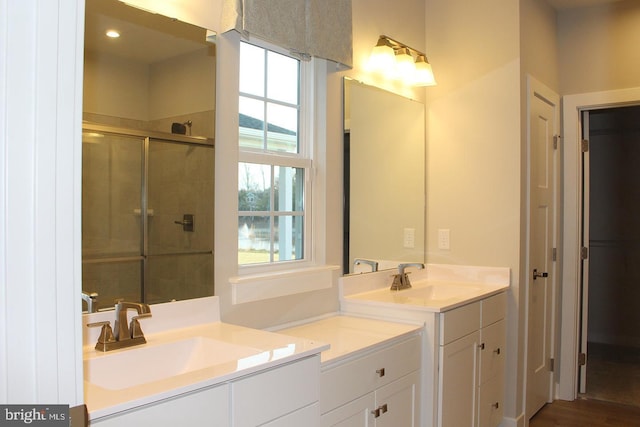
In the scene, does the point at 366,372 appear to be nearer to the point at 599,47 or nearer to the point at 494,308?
the point at 494,308

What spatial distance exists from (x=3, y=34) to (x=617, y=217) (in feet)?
18.4

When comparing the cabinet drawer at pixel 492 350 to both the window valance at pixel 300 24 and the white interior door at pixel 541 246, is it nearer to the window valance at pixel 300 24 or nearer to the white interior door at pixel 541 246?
the white interior door at pixel 541 246

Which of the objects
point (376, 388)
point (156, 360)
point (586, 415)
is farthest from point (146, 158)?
point (586, 415)

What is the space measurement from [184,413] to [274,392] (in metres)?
0.30

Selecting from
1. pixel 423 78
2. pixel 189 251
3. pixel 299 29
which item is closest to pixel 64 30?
pixel 189 251

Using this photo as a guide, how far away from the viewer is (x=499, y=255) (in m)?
3.13

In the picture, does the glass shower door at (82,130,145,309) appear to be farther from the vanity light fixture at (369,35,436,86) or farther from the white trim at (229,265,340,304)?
the vanity light fixture at (369,35,436,86)

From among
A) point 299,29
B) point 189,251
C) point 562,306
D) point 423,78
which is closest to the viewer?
point 189,251

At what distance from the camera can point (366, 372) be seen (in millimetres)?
1990

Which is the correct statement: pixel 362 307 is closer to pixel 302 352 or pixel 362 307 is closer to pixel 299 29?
pixel 302 352

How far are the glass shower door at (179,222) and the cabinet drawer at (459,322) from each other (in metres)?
1.08

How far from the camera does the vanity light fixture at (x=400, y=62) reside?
2822 millimetres

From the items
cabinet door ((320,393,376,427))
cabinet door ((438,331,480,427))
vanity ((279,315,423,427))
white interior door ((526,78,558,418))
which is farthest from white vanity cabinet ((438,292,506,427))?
cabinet door ((320,393,376,427))

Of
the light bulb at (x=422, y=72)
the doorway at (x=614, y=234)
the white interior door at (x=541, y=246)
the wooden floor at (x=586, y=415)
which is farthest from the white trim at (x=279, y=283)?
the doorway at (x=614, y=234)
